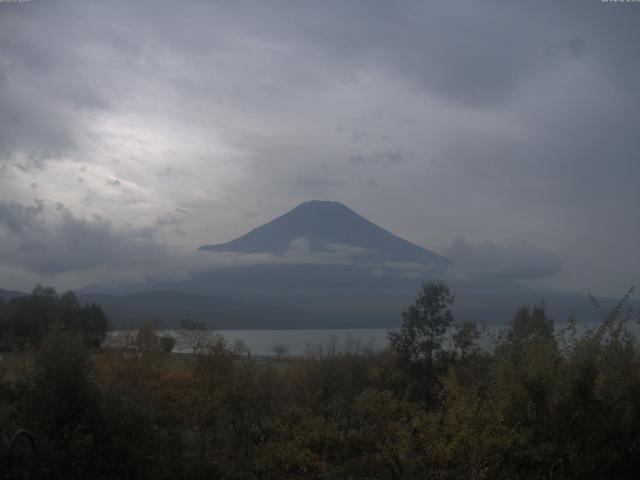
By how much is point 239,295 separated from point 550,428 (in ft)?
420

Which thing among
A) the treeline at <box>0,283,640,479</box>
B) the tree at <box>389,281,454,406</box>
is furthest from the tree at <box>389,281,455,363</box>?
the treeline at <box>0,283,640,479</box>

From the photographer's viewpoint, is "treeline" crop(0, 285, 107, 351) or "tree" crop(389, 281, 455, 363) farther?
"treeline" crop(0, 285, 107, 351)

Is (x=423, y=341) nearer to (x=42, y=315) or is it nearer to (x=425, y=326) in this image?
(x=425, y=326)

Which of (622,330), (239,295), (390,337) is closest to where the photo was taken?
(622,330)

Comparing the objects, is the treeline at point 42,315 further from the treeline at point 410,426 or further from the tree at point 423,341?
the treeline at point 410,426

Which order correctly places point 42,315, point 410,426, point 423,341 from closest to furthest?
point 410,426, point 423,341, point 42,315

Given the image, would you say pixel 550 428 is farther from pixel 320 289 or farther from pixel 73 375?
pixel 320 289

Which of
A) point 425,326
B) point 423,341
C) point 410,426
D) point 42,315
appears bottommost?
point 410,426

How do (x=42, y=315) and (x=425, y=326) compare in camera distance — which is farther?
(x=42, y=315)

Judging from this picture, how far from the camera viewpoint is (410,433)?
9.50m

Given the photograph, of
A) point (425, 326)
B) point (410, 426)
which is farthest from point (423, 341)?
point (410, 426)

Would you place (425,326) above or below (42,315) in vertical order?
above

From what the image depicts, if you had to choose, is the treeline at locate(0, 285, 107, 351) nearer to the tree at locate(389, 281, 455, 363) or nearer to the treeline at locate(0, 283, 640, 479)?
the tree at locate(389, 281, 455, 363)

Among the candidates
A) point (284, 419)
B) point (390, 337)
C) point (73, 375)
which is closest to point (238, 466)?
point (284, 419)
